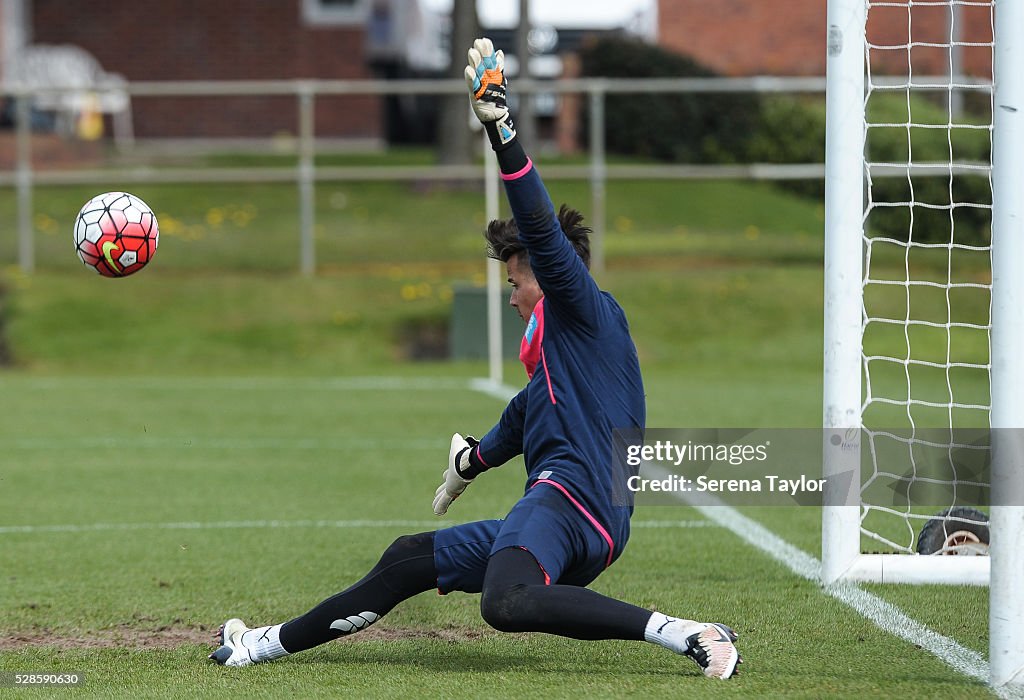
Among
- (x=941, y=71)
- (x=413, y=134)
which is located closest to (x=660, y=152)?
(x=941, y=71)

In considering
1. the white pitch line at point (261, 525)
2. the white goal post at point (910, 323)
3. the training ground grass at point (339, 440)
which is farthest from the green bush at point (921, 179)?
the white pitch line at point (261, 525)

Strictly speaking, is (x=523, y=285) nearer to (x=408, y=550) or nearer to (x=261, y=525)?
(x=408, y=550)

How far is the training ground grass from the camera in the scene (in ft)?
15.7

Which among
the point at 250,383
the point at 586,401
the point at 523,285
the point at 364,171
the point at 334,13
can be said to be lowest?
the point at 250,383

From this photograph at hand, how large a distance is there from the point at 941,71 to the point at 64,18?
659 inches

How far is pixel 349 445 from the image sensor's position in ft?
33.7

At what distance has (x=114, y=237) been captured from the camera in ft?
19.7

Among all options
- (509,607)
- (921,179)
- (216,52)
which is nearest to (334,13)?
(216,52)

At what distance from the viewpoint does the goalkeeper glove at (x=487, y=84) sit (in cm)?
409

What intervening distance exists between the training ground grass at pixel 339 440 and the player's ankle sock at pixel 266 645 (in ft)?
0.16

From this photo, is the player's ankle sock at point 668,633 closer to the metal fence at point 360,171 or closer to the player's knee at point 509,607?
the player's knee at point 509,607

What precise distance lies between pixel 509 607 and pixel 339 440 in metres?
6.39

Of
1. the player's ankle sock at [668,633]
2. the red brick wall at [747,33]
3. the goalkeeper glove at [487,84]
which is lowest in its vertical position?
the player's ankle sock at [668,633]

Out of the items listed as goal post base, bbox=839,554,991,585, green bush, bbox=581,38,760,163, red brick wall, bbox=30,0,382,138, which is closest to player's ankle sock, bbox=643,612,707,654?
goal post base, bbox=839,554,991,585
